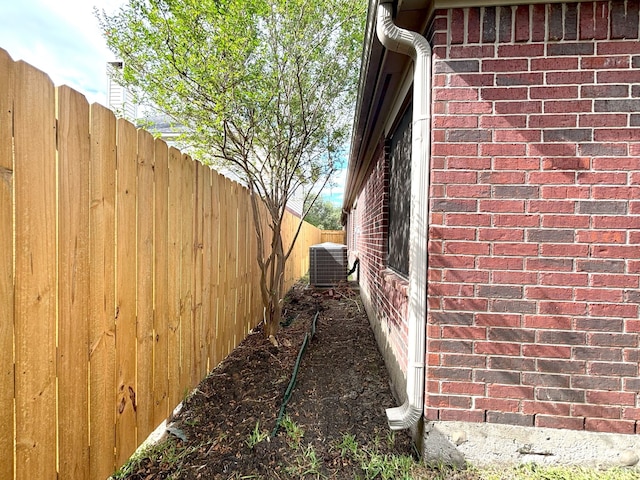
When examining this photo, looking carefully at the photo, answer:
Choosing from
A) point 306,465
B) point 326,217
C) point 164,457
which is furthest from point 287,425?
point 326,217

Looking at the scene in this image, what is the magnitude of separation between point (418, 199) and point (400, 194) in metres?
1.38

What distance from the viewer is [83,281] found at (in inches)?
61.6

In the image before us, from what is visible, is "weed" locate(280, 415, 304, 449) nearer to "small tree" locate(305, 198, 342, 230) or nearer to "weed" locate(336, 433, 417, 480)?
"weed" locate(336, 433, 417, 480)

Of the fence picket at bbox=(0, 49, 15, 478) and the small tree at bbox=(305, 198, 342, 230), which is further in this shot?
the small tree at bbox=(305, 198, 342, 230)

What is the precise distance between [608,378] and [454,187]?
147 cm

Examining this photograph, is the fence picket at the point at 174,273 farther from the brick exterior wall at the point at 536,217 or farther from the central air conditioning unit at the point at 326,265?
the central air conditioning unit at the point at 326,265

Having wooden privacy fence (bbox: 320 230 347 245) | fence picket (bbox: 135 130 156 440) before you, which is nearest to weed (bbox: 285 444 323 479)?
fence picket (bbox: 135 130 156 440)

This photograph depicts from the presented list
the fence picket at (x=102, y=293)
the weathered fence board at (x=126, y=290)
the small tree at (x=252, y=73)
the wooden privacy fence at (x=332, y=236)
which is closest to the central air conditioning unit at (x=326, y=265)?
the small tree at (x=252, y=73)

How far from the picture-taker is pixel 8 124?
1218 mm

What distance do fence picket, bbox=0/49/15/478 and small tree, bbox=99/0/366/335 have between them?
2.33 meters

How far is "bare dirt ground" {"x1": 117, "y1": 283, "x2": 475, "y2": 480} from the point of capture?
82.4 inches

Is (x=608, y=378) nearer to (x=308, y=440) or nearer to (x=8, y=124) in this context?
(x=308, y=440)

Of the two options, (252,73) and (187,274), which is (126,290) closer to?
(187,274)

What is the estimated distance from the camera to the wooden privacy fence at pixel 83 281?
4.14 feet
